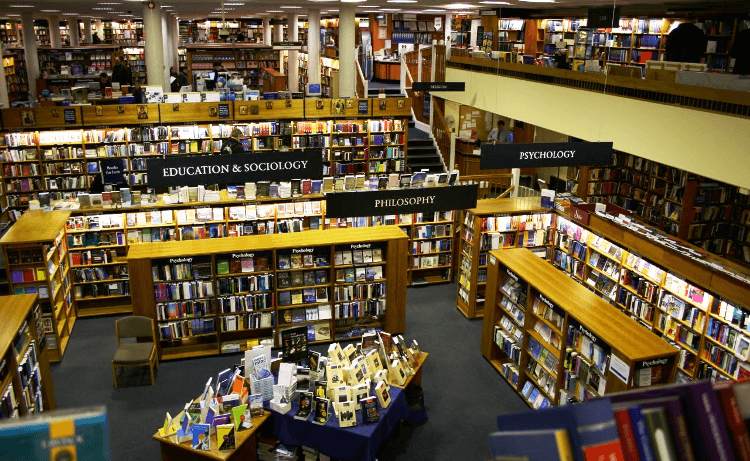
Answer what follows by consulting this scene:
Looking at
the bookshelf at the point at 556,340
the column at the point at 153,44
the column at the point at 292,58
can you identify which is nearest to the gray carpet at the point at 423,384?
the bookshelf at the point at 556,340

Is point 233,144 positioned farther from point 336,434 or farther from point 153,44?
point 336,434

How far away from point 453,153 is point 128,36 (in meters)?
26.5

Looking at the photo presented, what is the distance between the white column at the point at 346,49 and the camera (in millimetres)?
16516

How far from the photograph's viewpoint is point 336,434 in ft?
20.6

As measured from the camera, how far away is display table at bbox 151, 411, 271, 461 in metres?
5.89

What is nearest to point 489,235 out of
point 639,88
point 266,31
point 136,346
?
point 639,88

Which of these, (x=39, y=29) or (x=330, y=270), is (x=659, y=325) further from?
(x=39, y=29)

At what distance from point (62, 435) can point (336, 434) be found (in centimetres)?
533

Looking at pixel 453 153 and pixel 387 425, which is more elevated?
pixel 453 153

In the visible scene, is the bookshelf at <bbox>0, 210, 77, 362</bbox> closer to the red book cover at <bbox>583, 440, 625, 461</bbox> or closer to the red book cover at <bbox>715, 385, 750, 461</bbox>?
the red book cover at <bbox>583, 440, 625, 461</bbox>

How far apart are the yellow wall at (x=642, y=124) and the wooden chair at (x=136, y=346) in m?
7.89

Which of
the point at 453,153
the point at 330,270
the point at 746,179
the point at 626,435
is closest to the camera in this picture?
the point at 626,435

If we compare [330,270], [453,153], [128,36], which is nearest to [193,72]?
[128,36]

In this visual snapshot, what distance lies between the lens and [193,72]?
86.7 ft
